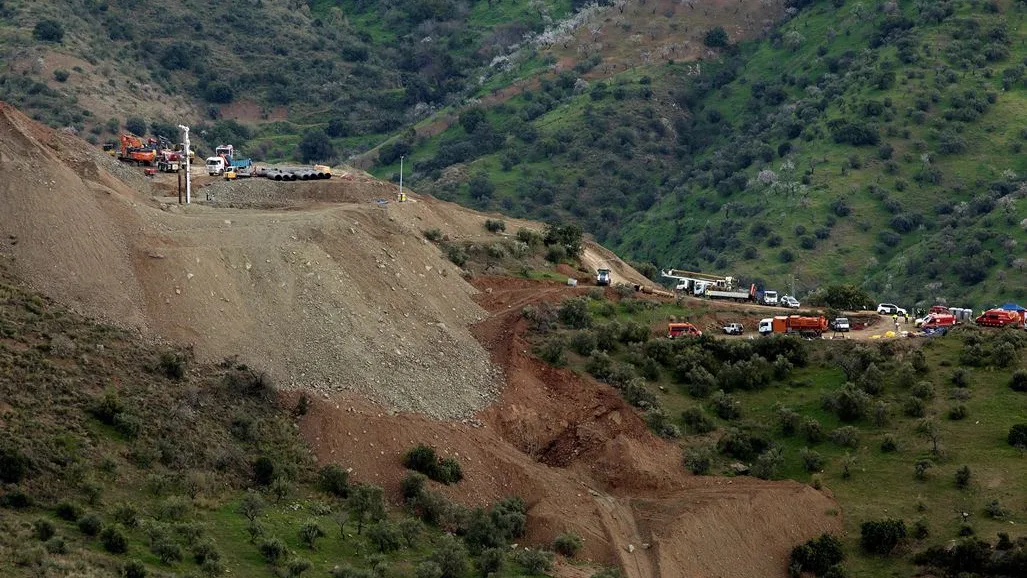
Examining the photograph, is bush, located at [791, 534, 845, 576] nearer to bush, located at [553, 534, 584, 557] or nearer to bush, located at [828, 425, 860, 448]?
bush, located at [828, 425, 860, 448]

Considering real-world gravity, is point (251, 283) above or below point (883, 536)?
above

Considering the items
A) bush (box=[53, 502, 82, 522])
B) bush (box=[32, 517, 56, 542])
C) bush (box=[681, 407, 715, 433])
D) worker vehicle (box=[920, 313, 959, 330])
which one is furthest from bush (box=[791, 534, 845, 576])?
bush (box=[32, 517, 56, 542])

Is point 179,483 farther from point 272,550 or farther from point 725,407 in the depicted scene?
point 725,407

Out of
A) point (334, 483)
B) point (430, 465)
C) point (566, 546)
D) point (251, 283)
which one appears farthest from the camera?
point (251, 283)

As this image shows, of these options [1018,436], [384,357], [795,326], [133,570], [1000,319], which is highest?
[1000,319]

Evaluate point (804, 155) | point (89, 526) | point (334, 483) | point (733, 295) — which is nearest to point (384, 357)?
point (334, 483)

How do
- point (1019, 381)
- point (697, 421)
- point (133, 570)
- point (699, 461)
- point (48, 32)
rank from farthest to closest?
point (48, 32) → point (697, 421) → point (1019, 381) → point (699, 461) → point (133, 570)

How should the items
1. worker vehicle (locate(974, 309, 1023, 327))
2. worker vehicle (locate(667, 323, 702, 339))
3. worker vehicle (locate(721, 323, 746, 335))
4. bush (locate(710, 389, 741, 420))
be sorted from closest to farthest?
bush (locate(710, 389, 741, 420))
worker vehicle (locate(667, 323, 702, 339))
worker vehicle (locate(974, 309, 1023, 327))
worker vehicle (locate(721, 323, 746, 335))

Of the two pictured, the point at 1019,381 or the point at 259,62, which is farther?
the point at 259,62
